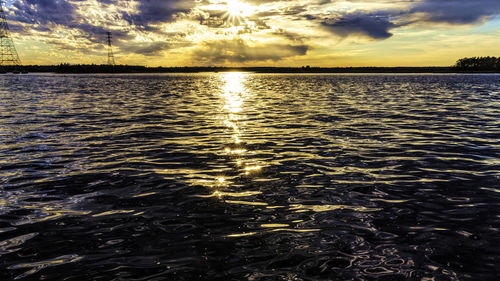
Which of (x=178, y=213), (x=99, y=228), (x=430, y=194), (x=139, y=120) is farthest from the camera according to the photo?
(x=139, y=120)

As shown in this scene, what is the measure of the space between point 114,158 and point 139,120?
10.9 meters

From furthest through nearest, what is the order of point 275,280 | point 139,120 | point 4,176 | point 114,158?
1. point 139,120
2. point 114,158
3. point 4,176
4. point 275,280

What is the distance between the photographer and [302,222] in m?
6.95

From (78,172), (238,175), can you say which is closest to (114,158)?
(78,172)

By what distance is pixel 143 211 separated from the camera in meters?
7.59

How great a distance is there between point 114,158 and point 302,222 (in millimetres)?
8807

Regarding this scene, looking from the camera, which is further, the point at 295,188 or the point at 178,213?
the point at 295,188

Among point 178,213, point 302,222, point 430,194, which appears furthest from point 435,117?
point 178,213

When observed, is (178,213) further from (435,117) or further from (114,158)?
(435,117)

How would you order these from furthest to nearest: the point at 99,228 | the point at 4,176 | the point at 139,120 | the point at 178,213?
the point at 139,120 → the point at 4,176 → the point at 178,213 → the point at 99,228

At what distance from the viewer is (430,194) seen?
28.2 ft

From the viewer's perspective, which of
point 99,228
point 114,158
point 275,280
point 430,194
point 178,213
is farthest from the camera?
point 114,158

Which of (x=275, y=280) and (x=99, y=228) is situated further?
(x=99, y=228)

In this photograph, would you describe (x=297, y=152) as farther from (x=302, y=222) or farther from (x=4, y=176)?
(x=4, y=176)
